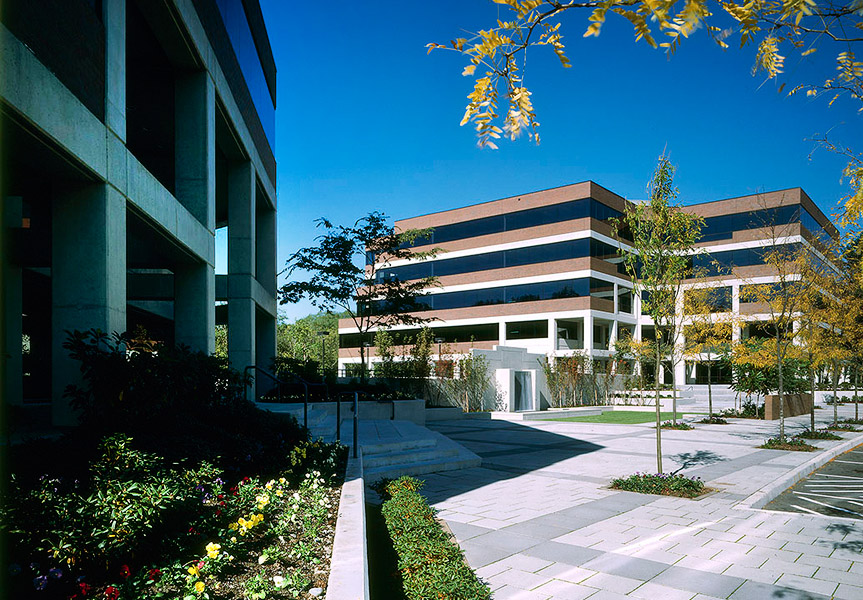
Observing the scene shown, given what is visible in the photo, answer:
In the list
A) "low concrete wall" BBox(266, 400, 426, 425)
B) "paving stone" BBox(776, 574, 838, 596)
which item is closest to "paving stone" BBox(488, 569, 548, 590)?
"paving stone" BBox(776, 574, 838, 596)

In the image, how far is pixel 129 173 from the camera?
8.29m

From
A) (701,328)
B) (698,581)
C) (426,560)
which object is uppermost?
(701,328)

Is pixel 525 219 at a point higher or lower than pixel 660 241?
higher

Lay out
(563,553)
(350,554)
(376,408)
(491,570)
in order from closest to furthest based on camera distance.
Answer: (350,554) → (491,570) → (563,553) → (376,408)

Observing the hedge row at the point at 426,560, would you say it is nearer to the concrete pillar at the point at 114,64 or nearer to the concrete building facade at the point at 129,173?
the concrete building facade at the point at 129,173

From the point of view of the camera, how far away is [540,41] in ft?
8.65

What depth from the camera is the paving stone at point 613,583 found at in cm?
499

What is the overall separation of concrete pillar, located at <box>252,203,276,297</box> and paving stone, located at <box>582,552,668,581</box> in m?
18.3

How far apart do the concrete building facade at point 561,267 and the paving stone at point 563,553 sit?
35.2m

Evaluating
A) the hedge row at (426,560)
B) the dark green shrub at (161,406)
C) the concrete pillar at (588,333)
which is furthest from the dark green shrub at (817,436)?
the concrete pillar at (588,333)

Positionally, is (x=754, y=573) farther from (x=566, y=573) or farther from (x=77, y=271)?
(x=77, y=271)

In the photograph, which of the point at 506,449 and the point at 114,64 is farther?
the point at 506,449

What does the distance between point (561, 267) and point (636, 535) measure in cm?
3915

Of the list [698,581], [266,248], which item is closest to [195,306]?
[698,581]
